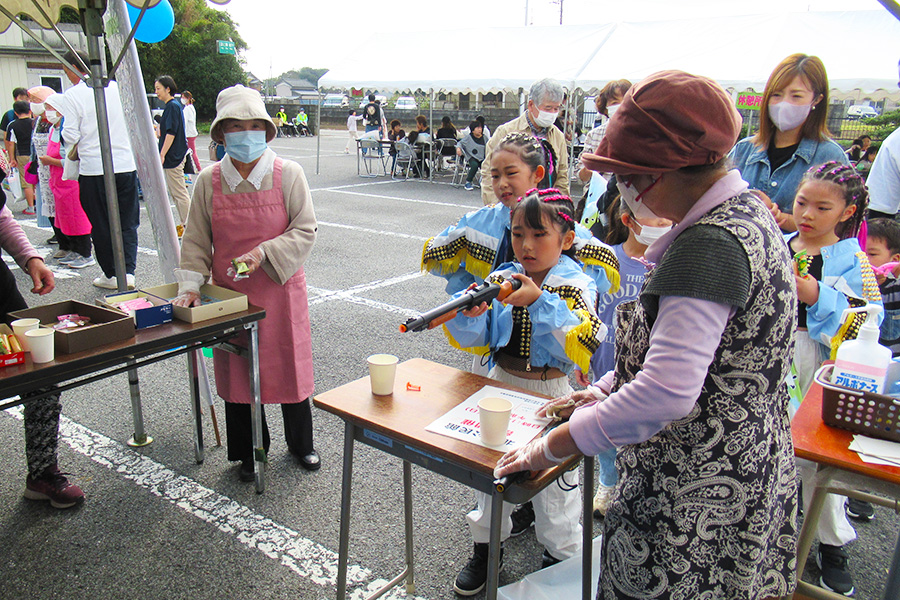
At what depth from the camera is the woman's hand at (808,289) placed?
246cm

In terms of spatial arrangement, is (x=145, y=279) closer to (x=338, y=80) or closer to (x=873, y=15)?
(x=338, y=80)

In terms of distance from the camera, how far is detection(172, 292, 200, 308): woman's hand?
2772 millimetres

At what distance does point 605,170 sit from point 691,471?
2.25 feet

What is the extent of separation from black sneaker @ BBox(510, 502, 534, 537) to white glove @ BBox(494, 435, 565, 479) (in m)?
1.40

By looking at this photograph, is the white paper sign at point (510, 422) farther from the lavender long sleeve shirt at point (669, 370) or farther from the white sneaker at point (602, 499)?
→ the white sneaker at point (602, 499)

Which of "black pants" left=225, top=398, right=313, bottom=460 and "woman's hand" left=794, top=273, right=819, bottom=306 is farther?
"black pants" left=225, top=398, right=313, bottom=460

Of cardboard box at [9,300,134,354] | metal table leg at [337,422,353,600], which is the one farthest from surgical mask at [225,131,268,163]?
metal table leg at [337,422,353,600]

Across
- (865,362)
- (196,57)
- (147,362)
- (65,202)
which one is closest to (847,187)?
(865,362)

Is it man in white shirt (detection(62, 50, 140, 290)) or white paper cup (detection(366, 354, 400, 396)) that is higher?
man in white shirt (detection(62, 50, 140, 290))

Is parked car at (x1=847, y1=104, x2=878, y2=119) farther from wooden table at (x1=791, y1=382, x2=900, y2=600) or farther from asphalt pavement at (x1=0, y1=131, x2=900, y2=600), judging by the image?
wooden table at (x1=791, y1=382, x2=900, y2=600)

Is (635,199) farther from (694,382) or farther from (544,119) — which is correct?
(544,119)

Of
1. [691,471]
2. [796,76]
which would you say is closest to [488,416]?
[691,471]

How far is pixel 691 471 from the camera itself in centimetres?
135

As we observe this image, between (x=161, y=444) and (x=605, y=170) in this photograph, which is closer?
(x=605, y=170)
